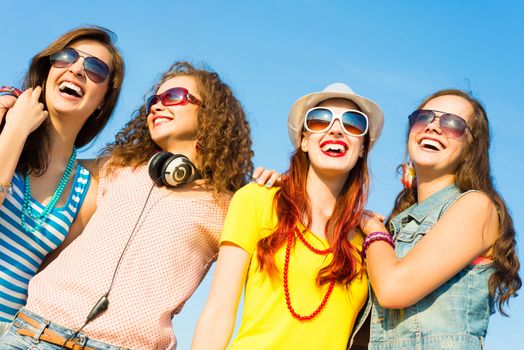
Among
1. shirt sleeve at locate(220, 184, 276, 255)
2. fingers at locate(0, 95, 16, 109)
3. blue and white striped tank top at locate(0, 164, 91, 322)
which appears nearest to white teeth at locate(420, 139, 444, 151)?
shirt sleeve at locate(220, 184, 276, 255)

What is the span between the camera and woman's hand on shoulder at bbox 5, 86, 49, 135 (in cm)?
515

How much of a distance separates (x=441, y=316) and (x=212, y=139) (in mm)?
2525

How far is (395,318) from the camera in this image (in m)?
4.50

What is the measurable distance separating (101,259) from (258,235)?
1261mm

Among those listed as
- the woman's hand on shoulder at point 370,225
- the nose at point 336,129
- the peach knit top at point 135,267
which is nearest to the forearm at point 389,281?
the woman's hand on shoulder at point 370,225

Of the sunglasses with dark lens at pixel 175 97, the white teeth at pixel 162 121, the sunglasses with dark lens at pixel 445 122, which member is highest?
the sunglasses with dark lens at pixel 445 122

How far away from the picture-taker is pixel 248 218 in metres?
4.46

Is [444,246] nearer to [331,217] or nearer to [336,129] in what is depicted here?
[331,217]

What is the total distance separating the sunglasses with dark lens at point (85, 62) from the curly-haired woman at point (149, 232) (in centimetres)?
51

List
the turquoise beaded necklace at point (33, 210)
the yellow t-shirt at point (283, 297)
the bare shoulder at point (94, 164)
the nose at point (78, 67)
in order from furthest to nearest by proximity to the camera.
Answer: the bare shoulder at point (94, 164), the nose at point (78, 67), the turquoise beaded necklace at point (33, 210), the yellow t-shirt at point (283, 297)

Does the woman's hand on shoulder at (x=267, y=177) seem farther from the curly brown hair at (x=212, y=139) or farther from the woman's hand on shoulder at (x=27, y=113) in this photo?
the woman's hand on shoulder at (x=27, y=113)

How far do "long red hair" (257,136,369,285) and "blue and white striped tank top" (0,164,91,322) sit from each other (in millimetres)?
1895

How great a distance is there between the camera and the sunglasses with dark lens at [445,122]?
4941 millimetres

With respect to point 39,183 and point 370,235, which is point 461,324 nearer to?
point 370,235
